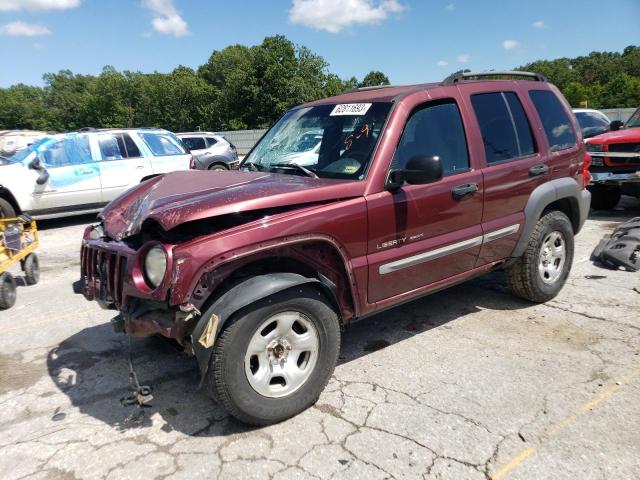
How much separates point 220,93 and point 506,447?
210ft

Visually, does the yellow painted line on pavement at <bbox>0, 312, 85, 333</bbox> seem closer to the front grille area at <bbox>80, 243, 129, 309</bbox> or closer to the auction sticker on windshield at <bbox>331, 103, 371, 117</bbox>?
the front grille area at <bbox>80, 243, 129, 309</bbox>

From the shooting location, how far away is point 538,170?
441 cm

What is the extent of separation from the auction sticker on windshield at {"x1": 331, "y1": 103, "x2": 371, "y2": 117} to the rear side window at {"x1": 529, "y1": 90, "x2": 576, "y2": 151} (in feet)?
6.08

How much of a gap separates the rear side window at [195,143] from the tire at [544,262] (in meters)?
13.0

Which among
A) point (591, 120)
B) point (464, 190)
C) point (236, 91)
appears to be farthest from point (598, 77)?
point (464, 190)

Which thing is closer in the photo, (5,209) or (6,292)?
(6,292)

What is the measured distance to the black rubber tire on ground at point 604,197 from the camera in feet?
30.5

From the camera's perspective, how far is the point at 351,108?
3883mm

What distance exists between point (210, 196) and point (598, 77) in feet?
218

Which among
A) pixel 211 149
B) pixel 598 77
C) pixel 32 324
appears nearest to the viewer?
pixel 32 324

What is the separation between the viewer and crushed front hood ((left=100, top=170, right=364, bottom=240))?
2807mm

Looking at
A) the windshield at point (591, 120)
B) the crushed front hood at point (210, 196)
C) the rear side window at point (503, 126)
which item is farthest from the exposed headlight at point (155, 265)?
the windshield at point (591, 120)

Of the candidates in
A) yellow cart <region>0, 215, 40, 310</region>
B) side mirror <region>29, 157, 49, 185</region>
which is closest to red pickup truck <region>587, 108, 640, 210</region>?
yellow cart <region>0, 215, 40, 310</region>

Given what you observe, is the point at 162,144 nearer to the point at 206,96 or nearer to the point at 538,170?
the point at 538,170
